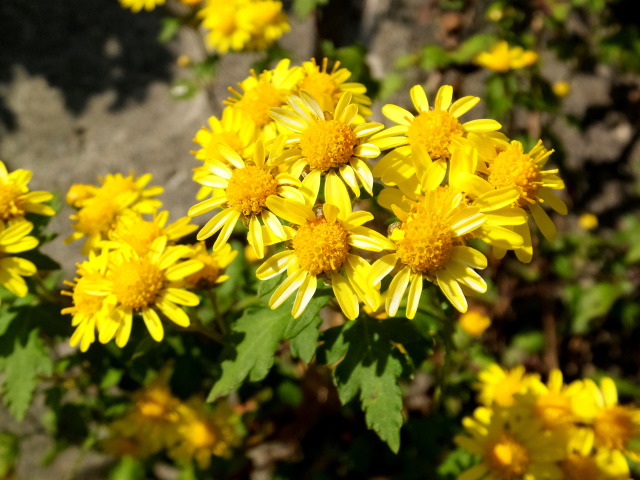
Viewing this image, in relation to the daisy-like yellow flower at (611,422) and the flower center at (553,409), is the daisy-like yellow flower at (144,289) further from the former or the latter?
the daisy-like yellow flower at (611,422)

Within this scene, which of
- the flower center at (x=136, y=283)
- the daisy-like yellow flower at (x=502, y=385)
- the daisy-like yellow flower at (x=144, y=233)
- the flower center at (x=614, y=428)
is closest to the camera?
the flower center at (x=136, y=283)

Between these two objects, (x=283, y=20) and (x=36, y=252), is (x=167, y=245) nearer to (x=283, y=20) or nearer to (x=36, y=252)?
(x=36, y=252)

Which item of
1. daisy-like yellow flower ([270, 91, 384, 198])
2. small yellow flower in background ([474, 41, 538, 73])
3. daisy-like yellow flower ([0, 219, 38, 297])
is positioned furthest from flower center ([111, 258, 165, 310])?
small yellow flower in background ([474, 41, 538, 73])

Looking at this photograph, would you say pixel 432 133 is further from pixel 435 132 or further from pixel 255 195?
pixel 255 195

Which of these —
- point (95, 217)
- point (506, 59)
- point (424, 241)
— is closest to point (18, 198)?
point (95, 217)

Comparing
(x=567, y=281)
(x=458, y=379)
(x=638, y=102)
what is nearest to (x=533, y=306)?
(x=567, y=281)

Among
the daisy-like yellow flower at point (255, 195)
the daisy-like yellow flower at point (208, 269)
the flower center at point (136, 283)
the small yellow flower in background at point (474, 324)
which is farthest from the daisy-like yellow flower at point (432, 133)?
the small yellow flower in background at point (474, 324)
